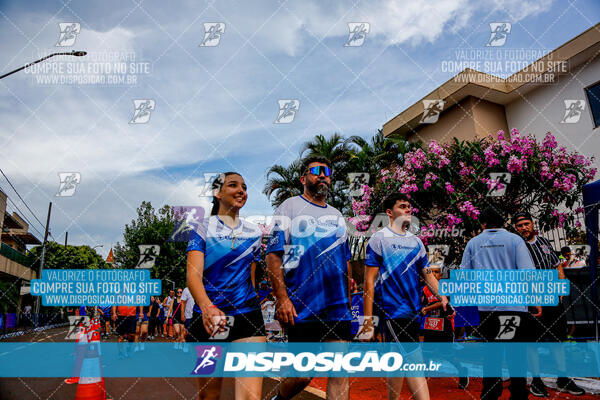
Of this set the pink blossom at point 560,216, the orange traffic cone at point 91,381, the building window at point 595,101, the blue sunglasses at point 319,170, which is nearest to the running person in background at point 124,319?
the orange traffic cone at point 91,381

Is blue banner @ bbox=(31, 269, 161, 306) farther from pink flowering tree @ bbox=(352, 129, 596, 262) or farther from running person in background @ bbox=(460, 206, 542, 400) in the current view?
running person in background @ bbox=(460, 206, 542, 400)

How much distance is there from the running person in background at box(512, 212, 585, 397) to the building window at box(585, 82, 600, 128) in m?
11.1

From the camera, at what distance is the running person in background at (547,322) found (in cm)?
486

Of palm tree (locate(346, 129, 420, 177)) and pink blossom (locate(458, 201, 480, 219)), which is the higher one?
palm tree (locate(346, 129, 420, 177))

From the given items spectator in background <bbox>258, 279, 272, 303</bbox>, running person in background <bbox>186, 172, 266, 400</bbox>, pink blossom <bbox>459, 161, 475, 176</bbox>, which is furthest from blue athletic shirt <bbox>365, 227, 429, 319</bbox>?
pink blossom <bbox>459, 161, 475, 176</bbox>

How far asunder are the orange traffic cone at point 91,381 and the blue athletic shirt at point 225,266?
8.12 feet

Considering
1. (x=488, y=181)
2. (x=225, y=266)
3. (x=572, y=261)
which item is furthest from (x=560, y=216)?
(x=225, y=266)

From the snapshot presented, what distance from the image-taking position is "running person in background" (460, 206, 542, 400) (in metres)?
3.75

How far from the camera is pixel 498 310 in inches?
156

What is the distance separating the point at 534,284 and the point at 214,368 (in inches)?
142

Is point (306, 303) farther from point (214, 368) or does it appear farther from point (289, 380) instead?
point (214, 368)

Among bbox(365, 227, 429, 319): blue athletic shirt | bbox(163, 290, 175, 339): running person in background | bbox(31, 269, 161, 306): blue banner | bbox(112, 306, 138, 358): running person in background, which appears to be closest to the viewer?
bbox(365, 227, 429, 319): blue athletic shirt

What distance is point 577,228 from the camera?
12.1 metres

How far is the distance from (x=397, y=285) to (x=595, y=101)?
14.4 meters
